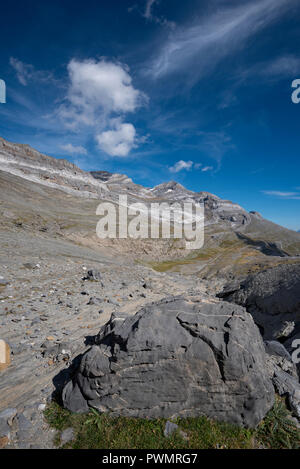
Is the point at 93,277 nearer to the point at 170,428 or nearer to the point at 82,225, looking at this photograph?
the point at 170,428

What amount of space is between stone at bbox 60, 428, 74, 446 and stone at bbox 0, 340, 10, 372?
461cm

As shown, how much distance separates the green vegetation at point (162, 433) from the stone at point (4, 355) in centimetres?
356


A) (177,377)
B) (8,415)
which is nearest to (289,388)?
(177,377)

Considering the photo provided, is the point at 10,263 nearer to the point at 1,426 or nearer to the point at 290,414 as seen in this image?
the point at 1,426

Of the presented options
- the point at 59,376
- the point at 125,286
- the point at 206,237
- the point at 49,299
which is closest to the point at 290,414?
the point at 59,376

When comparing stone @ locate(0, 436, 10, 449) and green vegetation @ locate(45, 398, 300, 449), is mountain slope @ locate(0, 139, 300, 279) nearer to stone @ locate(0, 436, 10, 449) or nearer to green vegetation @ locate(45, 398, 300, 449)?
green vegetation @ locate(45, 398, 300, 449)

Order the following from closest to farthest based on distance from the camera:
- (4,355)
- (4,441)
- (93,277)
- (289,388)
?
(4,441)
(289,388)
(4,355)
(93,277)

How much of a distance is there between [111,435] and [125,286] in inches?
746

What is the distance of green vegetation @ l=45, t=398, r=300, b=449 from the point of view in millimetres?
6047

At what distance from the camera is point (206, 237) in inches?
5418

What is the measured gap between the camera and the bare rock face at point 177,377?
22.6 feet

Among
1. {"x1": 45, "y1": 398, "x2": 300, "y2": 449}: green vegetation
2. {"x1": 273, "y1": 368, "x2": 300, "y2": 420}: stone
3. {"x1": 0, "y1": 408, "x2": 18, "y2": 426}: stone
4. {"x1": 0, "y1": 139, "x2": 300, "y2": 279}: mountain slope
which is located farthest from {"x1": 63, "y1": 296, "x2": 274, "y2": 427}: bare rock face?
{"x1": 0, "y1": 139, "x2": 300, "y2": 279}: mountain slope

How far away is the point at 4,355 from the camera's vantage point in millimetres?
9422

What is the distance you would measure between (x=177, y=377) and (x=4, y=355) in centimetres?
790
